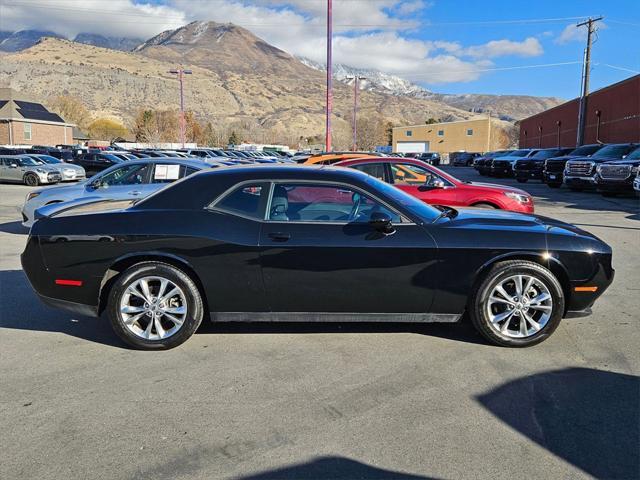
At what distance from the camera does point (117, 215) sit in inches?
181

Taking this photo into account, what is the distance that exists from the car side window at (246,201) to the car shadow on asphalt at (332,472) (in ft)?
7.23

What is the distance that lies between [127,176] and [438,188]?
5604 mm

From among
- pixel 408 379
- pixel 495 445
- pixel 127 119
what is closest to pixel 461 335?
pixel 408 379

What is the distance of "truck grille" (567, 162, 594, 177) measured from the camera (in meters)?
19.7

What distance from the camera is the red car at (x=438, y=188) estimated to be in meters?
9.10

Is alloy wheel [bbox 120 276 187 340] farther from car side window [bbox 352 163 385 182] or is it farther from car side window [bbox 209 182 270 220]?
car side window [bbox 352 163 385 182]

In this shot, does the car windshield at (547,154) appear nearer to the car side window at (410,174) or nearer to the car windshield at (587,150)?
the car windshield at (587,150)

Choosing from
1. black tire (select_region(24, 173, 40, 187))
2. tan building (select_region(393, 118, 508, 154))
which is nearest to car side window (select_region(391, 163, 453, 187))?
black tire (select_region(24, 173, 40, 187))

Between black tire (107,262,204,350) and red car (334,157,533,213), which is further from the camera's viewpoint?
red car (334,157,533,213)

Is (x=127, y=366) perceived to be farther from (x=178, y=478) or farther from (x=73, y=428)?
(x=178, y=478)

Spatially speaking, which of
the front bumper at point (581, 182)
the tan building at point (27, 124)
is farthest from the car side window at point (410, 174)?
the tan building at point (27, 124)

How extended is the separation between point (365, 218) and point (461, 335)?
1.44 metres

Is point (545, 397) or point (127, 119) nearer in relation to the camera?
point (545, 397)

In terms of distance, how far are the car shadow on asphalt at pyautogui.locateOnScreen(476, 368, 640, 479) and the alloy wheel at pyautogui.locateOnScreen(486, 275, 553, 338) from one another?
529 millimetres
